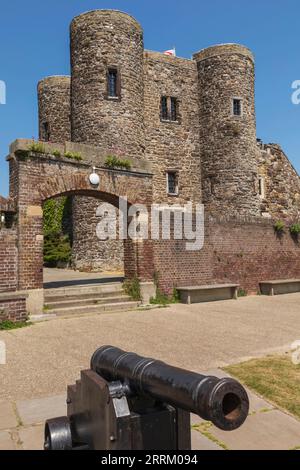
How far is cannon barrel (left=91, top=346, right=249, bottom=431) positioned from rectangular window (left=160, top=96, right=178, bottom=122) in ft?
78.7

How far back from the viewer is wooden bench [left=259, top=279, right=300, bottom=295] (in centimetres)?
1620

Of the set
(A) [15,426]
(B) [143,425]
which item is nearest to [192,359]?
(A) [15,426]

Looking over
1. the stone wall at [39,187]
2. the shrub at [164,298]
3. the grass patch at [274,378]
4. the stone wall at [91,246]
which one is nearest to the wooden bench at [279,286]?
the shrub at [164,298]

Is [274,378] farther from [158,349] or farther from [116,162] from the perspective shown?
[116,162]

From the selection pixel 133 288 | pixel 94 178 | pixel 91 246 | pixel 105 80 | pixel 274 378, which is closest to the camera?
pixel 274 378

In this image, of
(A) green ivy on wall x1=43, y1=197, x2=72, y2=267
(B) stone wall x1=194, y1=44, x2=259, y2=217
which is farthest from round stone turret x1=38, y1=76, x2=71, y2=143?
(B) stone wall x1=194, y1=44, x2=259, y2=217

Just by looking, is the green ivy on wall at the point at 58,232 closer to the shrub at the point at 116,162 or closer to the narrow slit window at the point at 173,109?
the narrow slit window at the point at 173,109

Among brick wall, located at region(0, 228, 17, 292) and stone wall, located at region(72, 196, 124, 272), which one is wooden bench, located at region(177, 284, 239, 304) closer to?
brick wall, located at region(0, 228, 17, 292)

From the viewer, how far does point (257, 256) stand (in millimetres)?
16703

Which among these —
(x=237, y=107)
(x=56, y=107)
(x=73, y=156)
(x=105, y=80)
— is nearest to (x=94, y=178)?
(x=73, y=156)

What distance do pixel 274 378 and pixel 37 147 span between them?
8.10 m

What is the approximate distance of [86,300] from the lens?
1173 cm

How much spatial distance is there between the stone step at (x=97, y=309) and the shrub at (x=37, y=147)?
4.16 meters

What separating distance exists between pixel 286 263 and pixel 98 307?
31.1 ft
